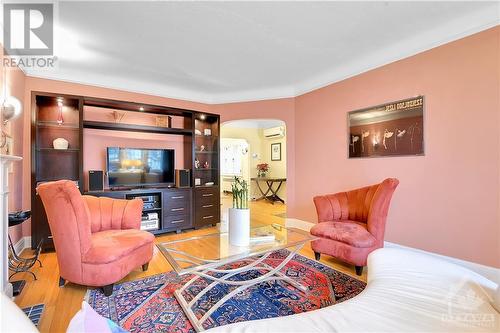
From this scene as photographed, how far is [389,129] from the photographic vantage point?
3.07m

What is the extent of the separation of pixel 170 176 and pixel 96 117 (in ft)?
4.78

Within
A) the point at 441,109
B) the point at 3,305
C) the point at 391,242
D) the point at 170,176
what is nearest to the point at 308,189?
the point at 391,242

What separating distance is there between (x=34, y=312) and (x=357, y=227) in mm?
2919

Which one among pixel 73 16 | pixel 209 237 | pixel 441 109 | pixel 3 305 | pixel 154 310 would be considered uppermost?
pixel 73 16

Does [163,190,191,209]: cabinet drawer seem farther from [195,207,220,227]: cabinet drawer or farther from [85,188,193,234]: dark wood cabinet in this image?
[195,207,220,227]: cabinet drawer

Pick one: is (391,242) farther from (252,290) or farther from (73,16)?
(73,16)

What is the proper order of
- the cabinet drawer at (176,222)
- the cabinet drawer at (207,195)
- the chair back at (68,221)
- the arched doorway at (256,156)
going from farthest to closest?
the arched doorway at (256,156) < the cabinet drawer at (207,195) < the cabinet drawer at (176,222) < the chair back at (68,221)

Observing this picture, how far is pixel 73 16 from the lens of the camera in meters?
2.26

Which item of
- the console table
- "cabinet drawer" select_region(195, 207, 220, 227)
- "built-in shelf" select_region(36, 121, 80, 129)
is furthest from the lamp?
the console table

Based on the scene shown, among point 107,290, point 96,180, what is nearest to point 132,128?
point 96,180

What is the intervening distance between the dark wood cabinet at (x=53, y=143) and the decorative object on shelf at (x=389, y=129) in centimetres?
390

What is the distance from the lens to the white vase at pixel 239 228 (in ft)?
6.69

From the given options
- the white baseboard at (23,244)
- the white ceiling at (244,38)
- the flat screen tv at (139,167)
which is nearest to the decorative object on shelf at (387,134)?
the white ceiling at (244,38)

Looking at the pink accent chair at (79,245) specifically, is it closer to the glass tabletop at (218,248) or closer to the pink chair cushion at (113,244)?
the pink chair cushion at (113,244)
